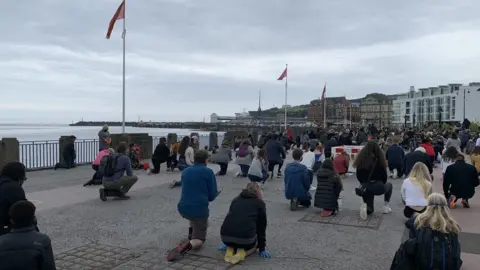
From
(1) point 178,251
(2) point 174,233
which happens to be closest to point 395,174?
(2) point 174,233

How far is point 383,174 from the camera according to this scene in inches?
368

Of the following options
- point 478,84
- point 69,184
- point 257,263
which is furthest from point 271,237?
point 478,84

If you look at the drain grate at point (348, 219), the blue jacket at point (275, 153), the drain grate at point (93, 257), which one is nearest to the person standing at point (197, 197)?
the drain grate at point (93, 257)

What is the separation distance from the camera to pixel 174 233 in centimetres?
775

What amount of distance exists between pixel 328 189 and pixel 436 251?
15.4 ft

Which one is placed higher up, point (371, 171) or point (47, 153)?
point (371, 171)

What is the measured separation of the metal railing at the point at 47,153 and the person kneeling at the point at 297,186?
10.9 metres

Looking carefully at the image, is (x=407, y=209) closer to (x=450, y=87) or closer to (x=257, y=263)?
(x=257, y=263)

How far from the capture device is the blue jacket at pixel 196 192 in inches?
267

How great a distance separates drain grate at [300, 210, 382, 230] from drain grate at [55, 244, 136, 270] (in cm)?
388


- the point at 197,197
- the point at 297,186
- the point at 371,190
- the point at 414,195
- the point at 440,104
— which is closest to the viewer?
the point at 197,197

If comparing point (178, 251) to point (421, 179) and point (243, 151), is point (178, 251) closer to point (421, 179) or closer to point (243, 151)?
point (421, 179)

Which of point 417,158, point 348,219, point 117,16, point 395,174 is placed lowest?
point 348,219

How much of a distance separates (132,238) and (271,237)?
2345 mm
